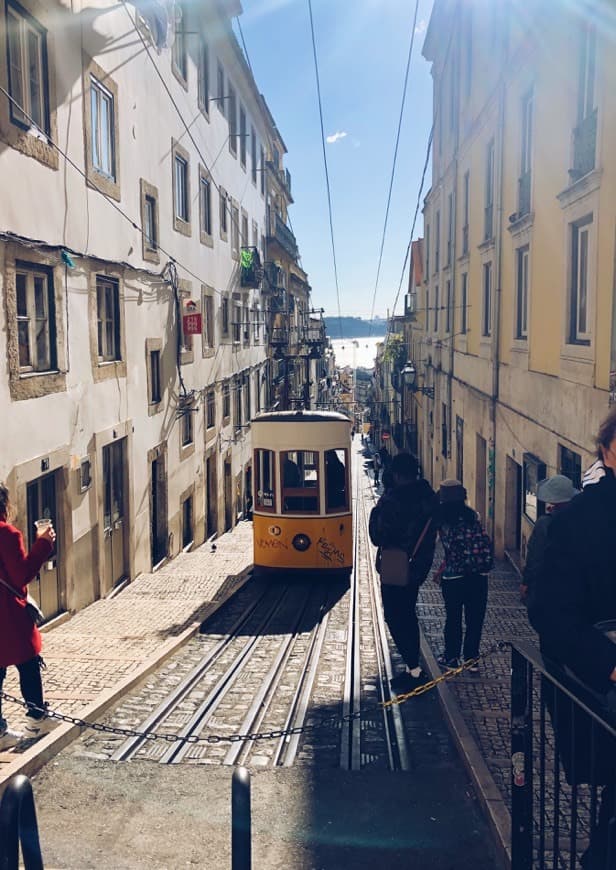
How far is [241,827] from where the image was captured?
2844mm

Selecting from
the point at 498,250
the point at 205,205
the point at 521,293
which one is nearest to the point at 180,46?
the point at 205,205

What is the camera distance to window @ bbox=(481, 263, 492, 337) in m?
16.7

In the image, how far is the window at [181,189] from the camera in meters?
17.6

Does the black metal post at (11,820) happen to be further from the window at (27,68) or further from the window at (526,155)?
the window at (526,155)

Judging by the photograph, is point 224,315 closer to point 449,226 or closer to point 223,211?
point 223,211

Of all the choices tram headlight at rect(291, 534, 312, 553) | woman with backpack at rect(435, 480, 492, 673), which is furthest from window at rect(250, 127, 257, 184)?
woman with backpack at rect(435, 480, 492, 673)

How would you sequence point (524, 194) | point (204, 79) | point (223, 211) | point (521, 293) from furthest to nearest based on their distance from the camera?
point (223, 211) < point (204, 79) < point (521, 293) < point (524, 194)

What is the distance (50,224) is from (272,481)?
5117mm

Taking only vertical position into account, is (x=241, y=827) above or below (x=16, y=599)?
below

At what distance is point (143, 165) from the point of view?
1465 centimetres

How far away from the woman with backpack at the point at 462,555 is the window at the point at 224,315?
18421 millimetres

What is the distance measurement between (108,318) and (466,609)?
8504 millimetres

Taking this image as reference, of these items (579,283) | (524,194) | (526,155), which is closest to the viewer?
(579,283)

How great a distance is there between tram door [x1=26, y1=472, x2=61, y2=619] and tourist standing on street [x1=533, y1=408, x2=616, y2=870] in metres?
7.92
